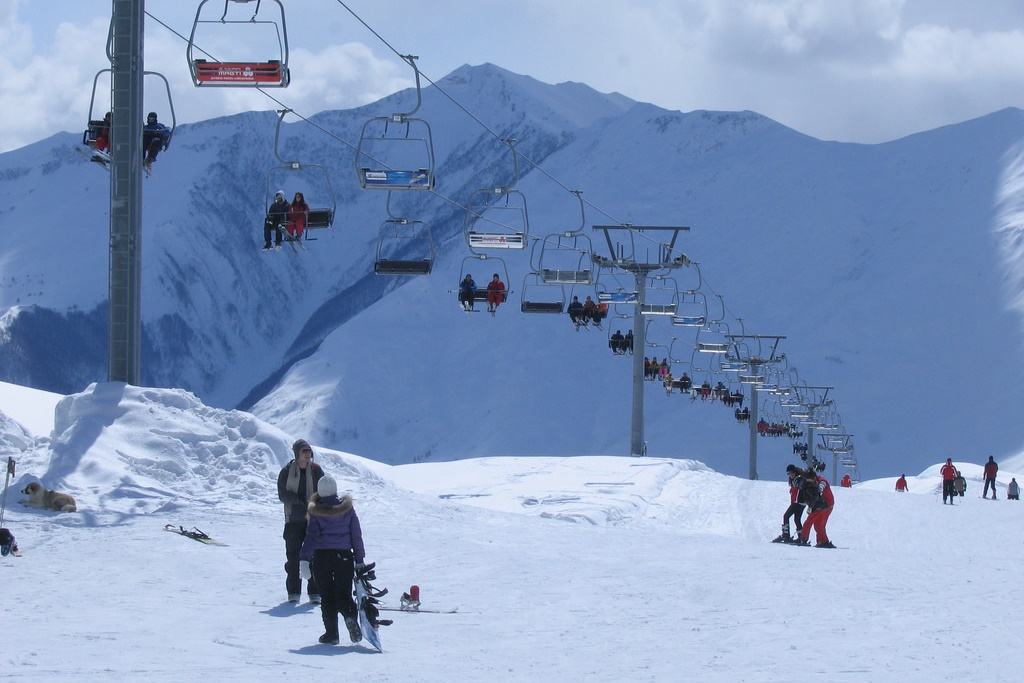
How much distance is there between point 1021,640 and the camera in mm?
10945

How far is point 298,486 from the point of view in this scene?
37.4ft

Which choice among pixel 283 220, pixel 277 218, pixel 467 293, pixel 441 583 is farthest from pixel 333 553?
pixel 467 293

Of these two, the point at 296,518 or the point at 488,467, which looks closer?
the point at 296,518

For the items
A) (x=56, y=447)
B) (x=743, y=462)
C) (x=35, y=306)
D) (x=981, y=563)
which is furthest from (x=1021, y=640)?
(x=35, y=306)

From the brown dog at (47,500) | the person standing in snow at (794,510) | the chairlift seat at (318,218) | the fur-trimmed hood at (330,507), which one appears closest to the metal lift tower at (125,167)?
the chairlift seat at (318,218)

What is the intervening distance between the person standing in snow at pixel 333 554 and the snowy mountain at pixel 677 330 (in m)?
71.1

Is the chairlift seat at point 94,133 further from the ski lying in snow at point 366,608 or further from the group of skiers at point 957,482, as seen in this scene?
the group of skiers at point 957,482

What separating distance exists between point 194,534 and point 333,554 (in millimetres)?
5283

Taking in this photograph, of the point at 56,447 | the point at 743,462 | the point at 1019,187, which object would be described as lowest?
the point at 743,462

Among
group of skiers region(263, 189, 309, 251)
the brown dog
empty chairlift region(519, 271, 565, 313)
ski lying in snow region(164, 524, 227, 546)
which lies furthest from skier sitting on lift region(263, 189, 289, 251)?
ski lying in snow region(164, 524, 227, 546)

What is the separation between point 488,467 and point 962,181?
300 ft

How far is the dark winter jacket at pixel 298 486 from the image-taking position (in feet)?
37.4

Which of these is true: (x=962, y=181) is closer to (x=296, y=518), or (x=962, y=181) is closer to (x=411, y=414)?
(x=411, y=414)

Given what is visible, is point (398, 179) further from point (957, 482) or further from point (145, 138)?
point (957, 482)
